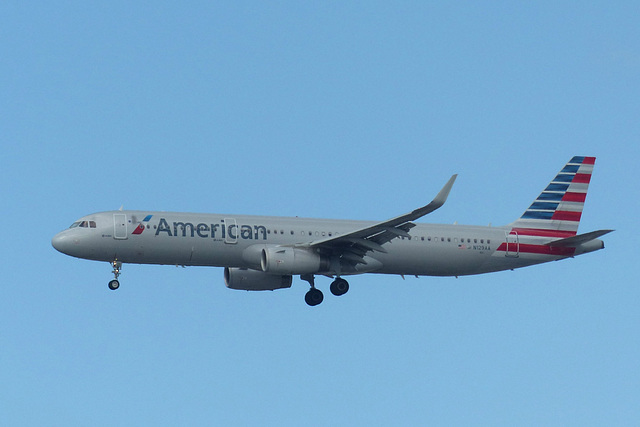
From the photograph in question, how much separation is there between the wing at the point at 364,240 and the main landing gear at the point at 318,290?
146 cm

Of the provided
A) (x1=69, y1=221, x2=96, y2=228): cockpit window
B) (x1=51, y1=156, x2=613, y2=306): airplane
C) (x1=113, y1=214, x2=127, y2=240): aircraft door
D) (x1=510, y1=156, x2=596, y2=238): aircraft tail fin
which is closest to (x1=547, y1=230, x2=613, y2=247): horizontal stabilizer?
(x1=51, y1=156, x2=613, y2=306): airplane

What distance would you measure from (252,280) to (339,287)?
451 cm

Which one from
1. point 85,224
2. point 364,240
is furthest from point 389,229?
point 85,224

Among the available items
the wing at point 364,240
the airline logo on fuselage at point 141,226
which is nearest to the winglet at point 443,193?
the wing at point 364,240

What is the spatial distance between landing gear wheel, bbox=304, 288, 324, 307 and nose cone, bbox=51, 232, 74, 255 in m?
11.2

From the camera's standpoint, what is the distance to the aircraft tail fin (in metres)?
56.2

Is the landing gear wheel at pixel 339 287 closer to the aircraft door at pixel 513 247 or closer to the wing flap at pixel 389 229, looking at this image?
the wing flap at pixel 389 229

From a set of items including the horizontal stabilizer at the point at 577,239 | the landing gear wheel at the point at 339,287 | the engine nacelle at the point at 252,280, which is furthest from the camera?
the engine nacelle at the point at 252,280

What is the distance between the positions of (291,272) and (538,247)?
1287 centimetres

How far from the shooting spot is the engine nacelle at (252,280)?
54.1 metres

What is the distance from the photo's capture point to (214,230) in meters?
50.4

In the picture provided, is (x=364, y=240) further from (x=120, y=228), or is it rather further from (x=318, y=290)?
(x=120, y=228)

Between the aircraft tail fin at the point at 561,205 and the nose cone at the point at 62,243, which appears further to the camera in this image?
the aircraft tail fin at the point at 561,205

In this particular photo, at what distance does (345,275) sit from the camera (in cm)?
5216
